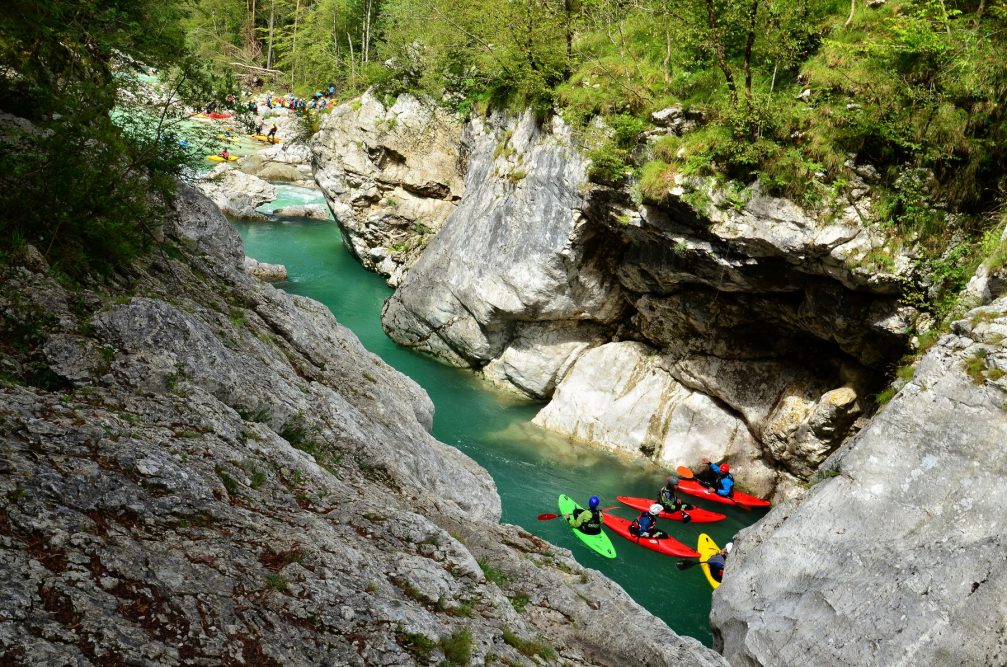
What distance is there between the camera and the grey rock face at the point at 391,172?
23.6 m

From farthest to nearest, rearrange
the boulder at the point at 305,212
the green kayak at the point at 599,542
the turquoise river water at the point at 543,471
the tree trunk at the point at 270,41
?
the tree trunk at the point at 270,41 < the boulder at the point at 305,212 < the green kayak at the point at 599,542 < the turquoise river water at the point at 543,471

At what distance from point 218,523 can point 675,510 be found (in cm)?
1134

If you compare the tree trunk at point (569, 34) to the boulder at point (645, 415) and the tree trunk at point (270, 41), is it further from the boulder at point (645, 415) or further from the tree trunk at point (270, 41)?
the tree trunk at point (270, 41)

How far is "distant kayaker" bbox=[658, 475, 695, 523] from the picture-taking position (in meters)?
13.8

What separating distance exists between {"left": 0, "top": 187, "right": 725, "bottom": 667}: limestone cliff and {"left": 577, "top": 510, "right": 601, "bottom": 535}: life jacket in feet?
19.4

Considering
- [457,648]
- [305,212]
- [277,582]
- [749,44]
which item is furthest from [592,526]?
[305,212]

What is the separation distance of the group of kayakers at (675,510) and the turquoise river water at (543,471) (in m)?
0.23

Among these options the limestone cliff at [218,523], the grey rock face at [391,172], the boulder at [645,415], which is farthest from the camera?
the grey rock face at [391,172]

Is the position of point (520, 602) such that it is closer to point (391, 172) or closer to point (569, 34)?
point (569, 34)

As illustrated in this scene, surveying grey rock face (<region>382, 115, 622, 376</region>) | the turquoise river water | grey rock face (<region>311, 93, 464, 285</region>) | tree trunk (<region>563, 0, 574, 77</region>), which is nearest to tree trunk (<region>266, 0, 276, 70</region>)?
grey rock face (<region>311, 93, 464, 285</region>)

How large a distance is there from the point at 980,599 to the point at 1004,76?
25.9ft

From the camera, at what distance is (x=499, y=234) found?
700 inches

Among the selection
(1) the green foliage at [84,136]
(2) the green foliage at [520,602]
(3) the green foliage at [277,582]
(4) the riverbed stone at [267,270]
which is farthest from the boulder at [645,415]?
(3) the green foliage at [277,582]

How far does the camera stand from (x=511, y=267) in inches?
685
